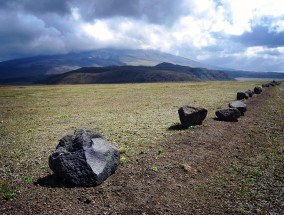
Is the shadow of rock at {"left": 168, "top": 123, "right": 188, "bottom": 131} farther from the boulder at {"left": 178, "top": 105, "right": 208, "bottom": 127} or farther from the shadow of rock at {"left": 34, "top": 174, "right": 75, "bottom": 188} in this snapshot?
the shadow of rock at {"left": 34, "top": 174, "right": 75, "bottom": 188}

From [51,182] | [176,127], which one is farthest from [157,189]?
[176,127]

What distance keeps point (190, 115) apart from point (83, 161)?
15782 millimetres

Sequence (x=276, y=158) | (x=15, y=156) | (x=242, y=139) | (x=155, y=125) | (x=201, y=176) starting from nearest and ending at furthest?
(x=201, y=176) → (x=276, y=158) → (x=15, y=156) → (x=242, y=139) → (x=155, y=125)

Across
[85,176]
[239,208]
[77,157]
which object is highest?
[77,157]

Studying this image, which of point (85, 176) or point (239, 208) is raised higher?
point (85, 176)

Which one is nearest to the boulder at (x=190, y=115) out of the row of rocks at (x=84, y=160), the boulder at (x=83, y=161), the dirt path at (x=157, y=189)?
the dirt path at (x=157, y=189)

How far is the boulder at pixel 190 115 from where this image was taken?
27.5 m

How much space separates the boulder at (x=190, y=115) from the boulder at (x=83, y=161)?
42.9 feet

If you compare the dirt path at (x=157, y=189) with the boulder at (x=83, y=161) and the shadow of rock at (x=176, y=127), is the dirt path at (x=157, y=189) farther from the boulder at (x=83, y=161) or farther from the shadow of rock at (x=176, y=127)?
the shadow of rock at (x=176, y=127)

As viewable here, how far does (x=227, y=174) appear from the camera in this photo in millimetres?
16234

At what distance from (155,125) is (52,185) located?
58.2 ft

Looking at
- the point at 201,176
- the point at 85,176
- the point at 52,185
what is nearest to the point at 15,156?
the point at 52,185

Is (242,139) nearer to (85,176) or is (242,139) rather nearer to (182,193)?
(182,193)

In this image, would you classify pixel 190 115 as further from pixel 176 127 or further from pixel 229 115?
pixel 229 115
